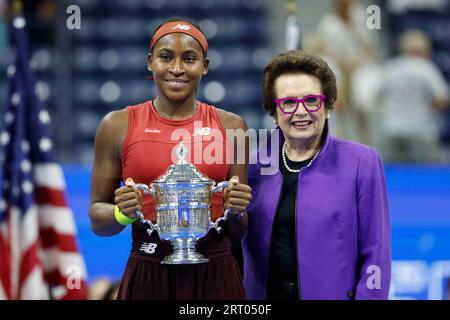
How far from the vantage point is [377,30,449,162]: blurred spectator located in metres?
6.10

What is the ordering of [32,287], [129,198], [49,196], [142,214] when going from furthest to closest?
[49,196], [32,287], [142,214], [129,198]

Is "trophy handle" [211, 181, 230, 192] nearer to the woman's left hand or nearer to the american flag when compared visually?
the woman's left hand

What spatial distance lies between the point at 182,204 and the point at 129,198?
0.15 meters

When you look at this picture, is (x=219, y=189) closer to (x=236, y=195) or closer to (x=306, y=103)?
(x=236, y=195)

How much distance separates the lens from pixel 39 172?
3.79 m

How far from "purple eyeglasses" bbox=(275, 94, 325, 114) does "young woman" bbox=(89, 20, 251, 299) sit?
16 centimetres

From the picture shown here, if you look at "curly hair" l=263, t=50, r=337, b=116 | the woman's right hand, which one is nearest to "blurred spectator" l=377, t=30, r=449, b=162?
"curly hair" l=263, t=50, r=337, b=116

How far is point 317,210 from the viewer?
2559 mm

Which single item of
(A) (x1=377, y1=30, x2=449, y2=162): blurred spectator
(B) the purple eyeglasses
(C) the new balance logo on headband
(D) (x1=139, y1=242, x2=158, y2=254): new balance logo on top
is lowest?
(D) (x1=139, y1=242, x2=158, y2=254): new balance logo on top

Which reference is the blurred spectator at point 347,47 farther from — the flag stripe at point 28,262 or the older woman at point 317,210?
the older woman at point 317,210

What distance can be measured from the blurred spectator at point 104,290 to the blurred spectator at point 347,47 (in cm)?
202

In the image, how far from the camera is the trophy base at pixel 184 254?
2438 mm

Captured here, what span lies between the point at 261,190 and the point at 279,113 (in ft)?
0.78

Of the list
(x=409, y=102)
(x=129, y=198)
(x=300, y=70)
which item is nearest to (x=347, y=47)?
(x=409, y=102)
